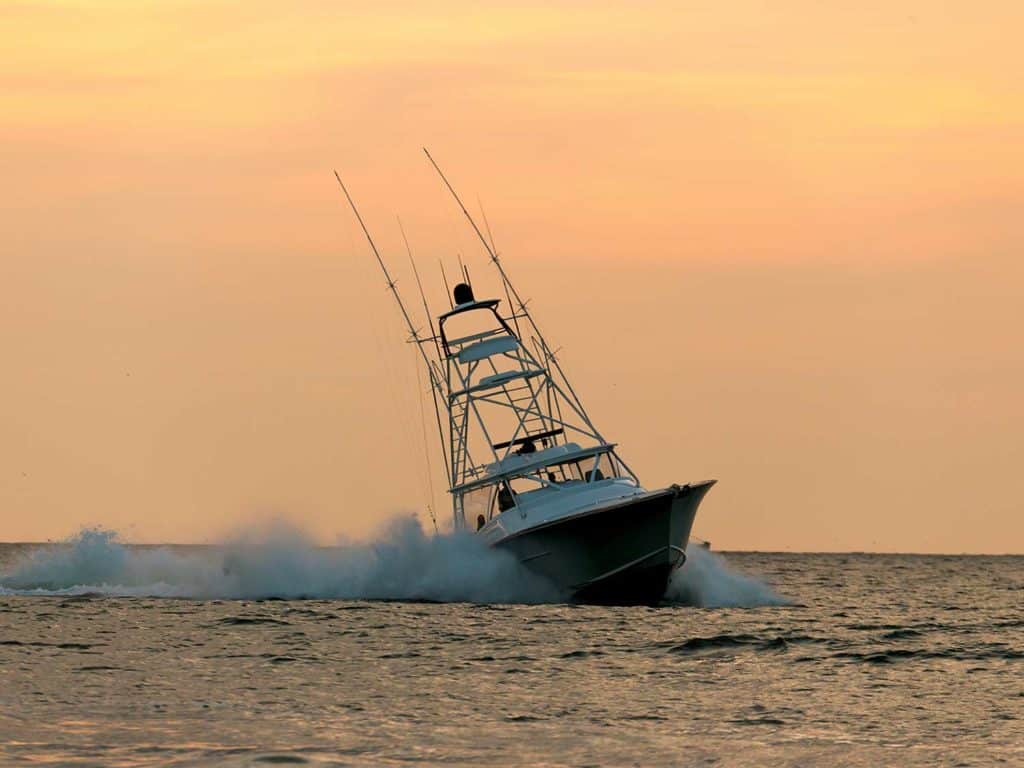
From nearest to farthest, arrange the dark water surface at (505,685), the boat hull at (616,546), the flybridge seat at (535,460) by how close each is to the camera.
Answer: the dark water surface at (505,685) < the boat hull at (616,546) < the flybridge seat at (535,460)

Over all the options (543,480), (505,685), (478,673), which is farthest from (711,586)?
(505,685)

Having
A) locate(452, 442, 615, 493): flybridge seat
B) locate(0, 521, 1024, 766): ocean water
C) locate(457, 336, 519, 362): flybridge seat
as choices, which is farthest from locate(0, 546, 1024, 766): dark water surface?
locate(457, 336, 519, 362): flybridge seat

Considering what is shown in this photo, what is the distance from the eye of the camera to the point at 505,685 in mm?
26562

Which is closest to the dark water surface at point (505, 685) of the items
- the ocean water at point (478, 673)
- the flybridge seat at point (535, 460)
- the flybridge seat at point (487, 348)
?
the ocean water at point (478, 673)

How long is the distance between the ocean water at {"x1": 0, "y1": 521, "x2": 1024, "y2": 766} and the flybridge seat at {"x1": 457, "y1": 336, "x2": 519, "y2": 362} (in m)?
4.73

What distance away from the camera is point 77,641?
3312 cm

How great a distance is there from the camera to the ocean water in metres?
20.8

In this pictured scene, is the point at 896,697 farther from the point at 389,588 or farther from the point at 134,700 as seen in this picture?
the point at 389,588

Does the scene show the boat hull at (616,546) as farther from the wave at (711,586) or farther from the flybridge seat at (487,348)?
the flybridge seat at (487,348)

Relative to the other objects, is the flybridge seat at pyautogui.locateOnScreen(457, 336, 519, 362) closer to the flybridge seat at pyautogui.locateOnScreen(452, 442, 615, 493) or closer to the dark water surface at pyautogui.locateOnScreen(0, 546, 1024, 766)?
the flybridge seat at pyautogui.locateOnScreen(452, 442, 615, 493)

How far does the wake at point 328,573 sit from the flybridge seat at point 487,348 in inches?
181

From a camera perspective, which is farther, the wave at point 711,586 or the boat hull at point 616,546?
the wave at point 711,586

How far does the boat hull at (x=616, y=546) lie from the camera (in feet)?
130

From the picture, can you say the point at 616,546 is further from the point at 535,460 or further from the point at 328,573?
the point at 328,573
